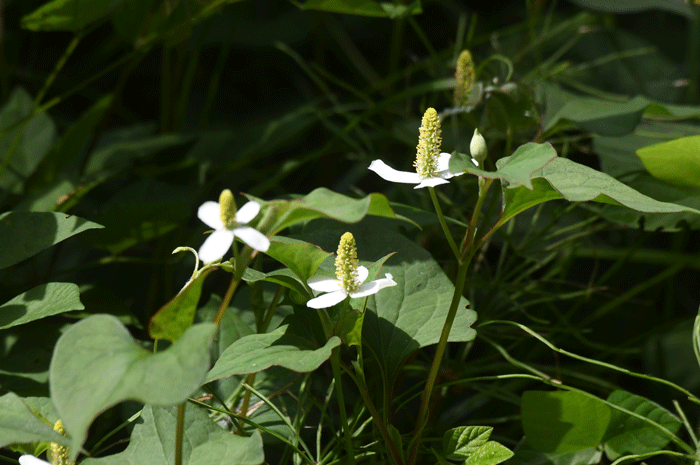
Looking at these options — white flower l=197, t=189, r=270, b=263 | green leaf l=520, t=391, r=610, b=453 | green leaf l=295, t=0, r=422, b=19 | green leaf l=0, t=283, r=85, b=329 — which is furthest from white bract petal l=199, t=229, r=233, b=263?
green leaf l=295, t=0, r=422, b=19

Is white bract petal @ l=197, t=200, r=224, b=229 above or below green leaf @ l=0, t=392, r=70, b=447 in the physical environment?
above

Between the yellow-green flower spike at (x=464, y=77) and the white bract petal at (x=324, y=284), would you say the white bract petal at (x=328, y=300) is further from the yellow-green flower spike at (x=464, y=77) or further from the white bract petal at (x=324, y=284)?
the yellow-green flower spike at (x=464, y=77)

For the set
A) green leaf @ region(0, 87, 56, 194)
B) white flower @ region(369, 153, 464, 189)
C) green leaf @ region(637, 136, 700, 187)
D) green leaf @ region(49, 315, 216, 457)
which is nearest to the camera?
green leaf @ region(49, 315, 216, 457)

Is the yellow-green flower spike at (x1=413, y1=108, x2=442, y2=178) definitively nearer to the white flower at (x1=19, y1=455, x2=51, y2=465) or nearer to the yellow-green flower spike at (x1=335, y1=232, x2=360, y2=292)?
the yellow-green flower spike at (x1=335, y1=232, x2=360, y2=292)

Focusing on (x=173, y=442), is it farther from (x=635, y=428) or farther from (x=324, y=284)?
(x=635, y=428)

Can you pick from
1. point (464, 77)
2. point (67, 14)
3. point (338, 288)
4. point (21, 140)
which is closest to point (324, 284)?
point (338, 288)

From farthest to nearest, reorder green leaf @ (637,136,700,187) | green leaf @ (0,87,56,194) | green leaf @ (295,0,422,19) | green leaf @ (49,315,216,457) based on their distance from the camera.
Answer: green leaf @ (0,87,56,194) → green leaf @ (295,0,422,19) → green leaf @ (637,136,700,187) → green leaf @ (49,315,216,457)

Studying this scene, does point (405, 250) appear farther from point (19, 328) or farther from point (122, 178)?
point (122, 178)
